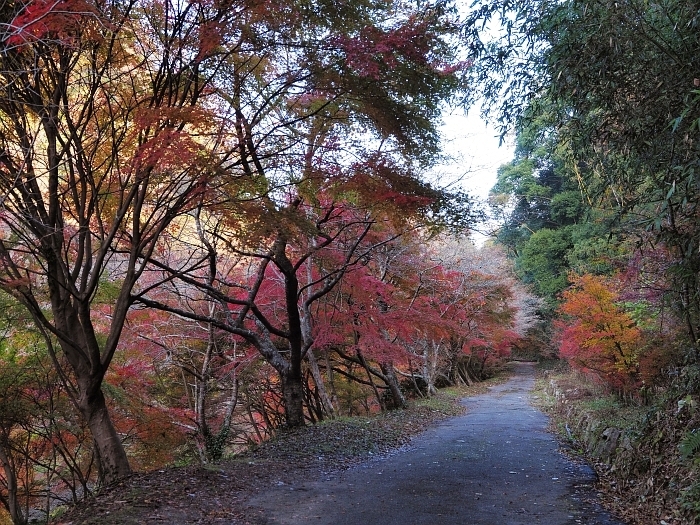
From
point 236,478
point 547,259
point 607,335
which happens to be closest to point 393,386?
point 607,335

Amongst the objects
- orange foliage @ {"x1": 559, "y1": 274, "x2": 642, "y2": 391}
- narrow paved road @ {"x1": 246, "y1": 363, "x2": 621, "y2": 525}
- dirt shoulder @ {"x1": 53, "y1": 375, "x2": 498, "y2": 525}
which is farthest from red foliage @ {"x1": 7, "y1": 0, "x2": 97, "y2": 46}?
orange foliage @ {"x1": 559, "y1": 274, "x2": 642, "y2": 391}

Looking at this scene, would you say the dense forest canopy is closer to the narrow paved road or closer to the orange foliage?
the orange foliage

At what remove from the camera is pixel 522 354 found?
4188cm

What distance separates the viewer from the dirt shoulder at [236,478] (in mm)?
4926

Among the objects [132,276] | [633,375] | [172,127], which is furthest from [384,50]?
[633,375]

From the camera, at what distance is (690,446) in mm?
4699

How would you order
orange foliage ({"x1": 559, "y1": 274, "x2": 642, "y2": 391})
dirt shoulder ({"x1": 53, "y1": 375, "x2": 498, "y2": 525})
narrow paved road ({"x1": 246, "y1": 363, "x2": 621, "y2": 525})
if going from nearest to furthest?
dirt shoulder ({"x1": 53, "y1": 375, "x2": 498, "y2": 525}), narrow paved road ({"x1": 246, "y1": 363, "x2": 621, "y2": 525}), orange foliage ({"x1": 559, "y1": 274, "x2": 642, "y2": 391})

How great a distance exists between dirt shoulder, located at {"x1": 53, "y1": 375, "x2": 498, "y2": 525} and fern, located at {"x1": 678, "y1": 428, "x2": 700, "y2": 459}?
4.17 metres

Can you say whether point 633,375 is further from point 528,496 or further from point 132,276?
point 132,276

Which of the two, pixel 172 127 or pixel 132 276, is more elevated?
pixel 172 127

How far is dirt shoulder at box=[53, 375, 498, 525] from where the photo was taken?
493 centimetres

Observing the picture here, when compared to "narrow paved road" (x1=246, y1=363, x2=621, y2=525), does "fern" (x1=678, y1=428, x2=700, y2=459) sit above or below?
above

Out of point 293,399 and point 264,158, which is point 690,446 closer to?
point 264,158

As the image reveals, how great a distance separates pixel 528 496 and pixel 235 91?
667 cm
